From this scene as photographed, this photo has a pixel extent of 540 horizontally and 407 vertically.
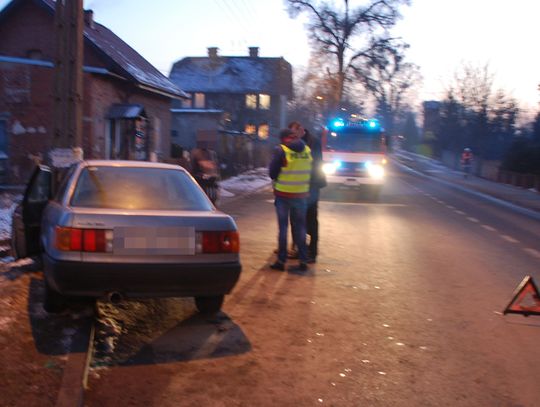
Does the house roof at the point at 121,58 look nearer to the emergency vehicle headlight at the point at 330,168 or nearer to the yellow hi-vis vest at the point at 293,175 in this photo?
the emergency vehicle headlight at the point at 330,168

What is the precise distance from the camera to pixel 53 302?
5.55 metres

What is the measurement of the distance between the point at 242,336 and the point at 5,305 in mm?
2241

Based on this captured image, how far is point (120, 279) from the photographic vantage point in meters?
4.93

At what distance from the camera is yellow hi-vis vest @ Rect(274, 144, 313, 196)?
7.95 meters

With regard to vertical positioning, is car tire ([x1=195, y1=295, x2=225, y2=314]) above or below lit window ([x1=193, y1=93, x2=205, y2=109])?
below

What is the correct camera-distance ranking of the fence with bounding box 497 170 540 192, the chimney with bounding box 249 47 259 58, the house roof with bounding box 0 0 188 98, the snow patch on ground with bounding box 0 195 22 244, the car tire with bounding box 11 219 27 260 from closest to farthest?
the car tire with bounding box 11 219 27 260 → the snow patch on ground with bounding box 0 195 22 244 → the house roof with bounding box 0 0 188 98 → the fence with bounding box 497 170 540 192 → the chimney with bounding box 249 47 259 58

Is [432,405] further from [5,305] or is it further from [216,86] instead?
[216,86]

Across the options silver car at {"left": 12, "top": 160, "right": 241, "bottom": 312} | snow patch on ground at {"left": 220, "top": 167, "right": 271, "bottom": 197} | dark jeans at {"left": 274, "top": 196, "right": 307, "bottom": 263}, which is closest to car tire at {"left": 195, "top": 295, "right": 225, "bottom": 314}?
silver car at {"left": 12, "top": 160, "right": 241, "bottom": 312}

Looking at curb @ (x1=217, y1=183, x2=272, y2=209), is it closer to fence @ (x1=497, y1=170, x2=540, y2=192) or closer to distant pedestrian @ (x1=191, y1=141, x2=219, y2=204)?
distant pedestrian @ (x1=191, y1=141, x2=219, y2=204)

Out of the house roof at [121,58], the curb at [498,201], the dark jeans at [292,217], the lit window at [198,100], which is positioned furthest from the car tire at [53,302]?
the lit window at [198,100]

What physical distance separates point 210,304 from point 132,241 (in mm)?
1293

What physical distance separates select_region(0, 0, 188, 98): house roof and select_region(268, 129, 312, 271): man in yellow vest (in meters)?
14.0

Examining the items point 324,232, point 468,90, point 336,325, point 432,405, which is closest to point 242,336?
point 336,325

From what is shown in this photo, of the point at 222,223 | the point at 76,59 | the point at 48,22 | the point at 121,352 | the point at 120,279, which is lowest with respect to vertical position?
the point at 121,352
